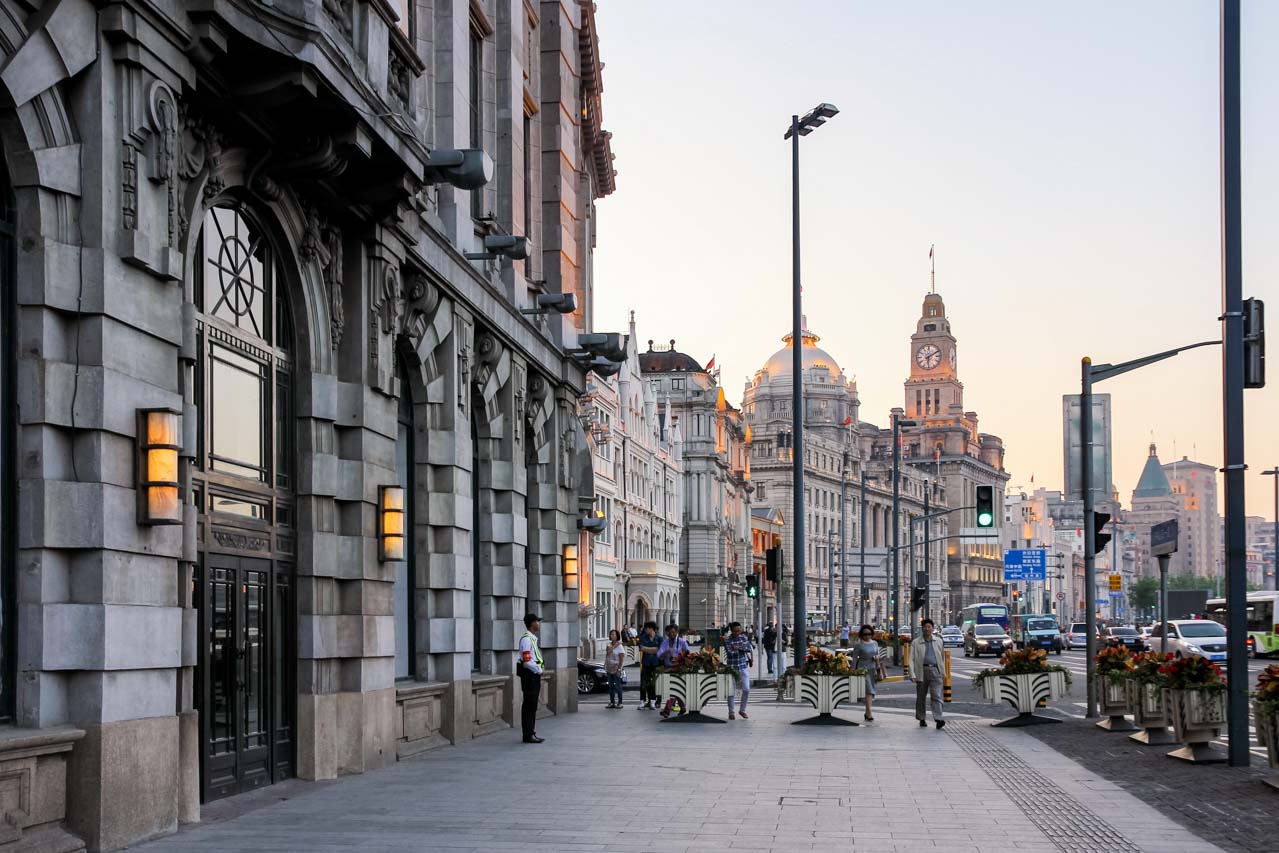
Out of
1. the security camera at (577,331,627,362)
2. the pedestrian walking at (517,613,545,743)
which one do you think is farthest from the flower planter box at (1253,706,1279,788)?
the security camera at (577,331,627,362)

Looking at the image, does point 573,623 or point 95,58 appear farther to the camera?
point 573,623

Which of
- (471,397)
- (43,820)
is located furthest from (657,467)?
(43,820)

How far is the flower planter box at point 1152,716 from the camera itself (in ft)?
70.1

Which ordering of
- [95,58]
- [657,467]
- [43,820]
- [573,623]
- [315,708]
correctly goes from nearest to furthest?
[43,820] < [95,58] < [315,708] < [573,623] < [657,467]

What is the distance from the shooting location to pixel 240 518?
15.1 metres

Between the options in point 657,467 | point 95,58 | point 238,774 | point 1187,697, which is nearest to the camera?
→ point 95,58

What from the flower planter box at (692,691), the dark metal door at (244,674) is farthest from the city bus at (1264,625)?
the dark metal door at (244,674)

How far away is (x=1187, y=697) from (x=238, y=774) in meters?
11.2

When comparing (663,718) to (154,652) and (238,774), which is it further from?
(154,652)

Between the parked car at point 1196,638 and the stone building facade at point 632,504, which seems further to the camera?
the stone building facade at point 632,504

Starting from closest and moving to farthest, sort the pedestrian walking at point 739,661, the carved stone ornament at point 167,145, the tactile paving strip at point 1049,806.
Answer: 1. the carved stone ornament at point 167,145
2. the tactile paving strip at point 1049,806
3. the pedestrian walking at point 739,661

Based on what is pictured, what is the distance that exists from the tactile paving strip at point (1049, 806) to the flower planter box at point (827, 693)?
4699 millimetres

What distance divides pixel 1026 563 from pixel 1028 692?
7687cm

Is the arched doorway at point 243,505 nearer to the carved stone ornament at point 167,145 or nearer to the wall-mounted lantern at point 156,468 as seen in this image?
the carved stone ornament at point 167,145
